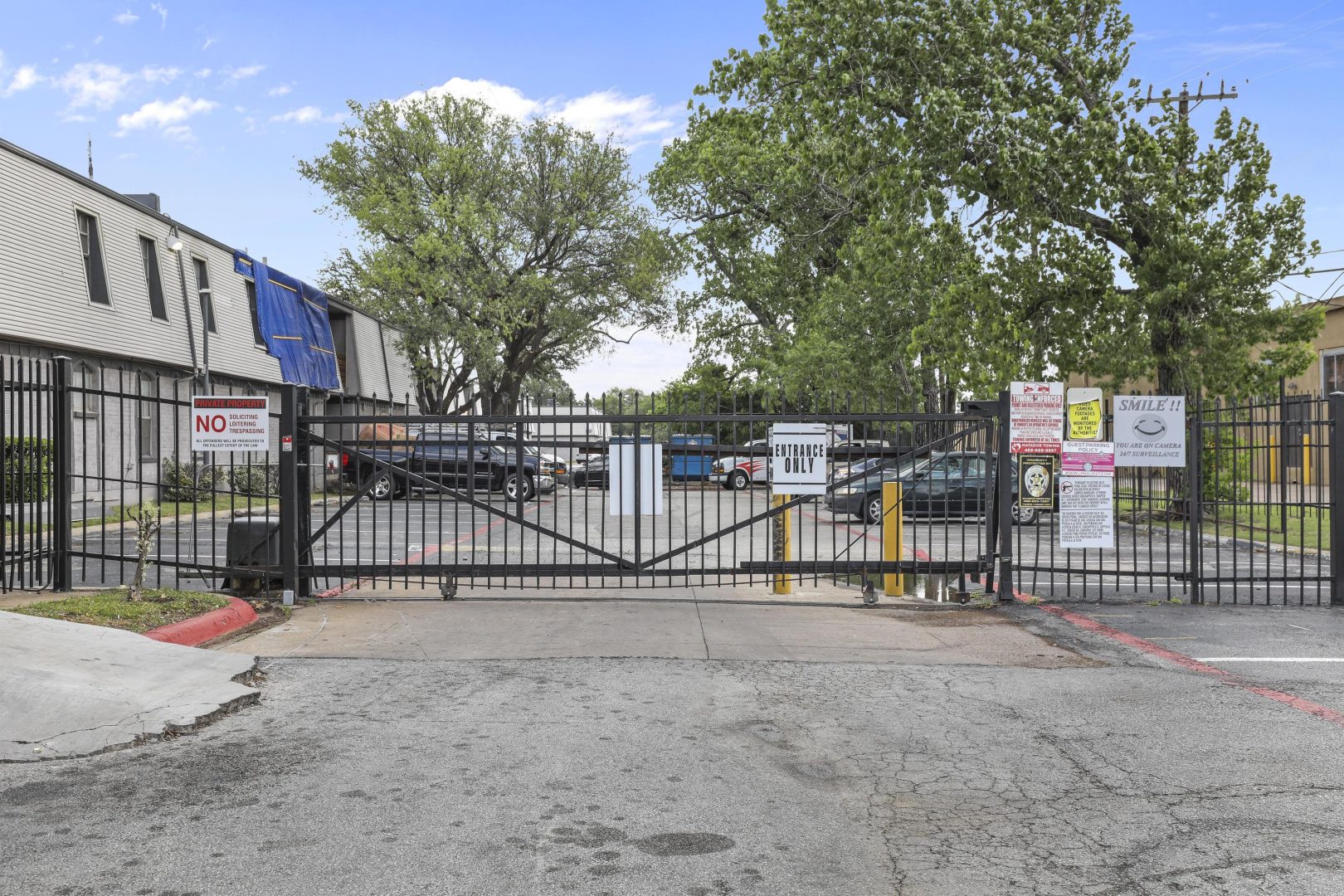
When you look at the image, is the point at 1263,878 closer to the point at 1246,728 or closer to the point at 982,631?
the point at 1246,728

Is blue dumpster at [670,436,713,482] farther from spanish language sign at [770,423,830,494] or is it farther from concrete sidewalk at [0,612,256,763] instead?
concrete sidewalk at [0,612,256,763]

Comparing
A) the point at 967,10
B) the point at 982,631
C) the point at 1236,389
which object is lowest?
the point at 982,631

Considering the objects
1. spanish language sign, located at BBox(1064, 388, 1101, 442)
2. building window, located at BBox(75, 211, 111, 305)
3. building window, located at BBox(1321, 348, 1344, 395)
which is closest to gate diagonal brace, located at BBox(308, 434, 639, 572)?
spanish language sign, located at BBox(1064, 388, 1101, 442)

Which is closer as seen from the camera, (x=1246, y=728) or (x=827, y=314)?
(x=1246, y=728)

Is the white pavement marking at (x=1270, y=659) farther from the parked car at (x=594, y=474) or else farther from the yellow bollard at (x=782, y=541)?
the parked car at (x=594, y=474)

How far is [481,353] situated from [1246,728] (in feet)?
129

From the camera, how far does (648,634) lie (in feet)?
31.6

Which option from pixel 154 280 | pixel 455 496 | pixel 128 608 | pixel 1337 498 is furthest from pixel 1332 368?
pixel 128 608

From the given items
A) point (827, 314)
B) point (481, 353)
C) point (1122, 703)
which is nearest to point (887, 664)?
point (1122, 703)

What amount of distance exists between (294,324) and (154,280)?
739 cm

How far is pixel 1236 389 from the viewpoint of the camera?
22.3 meters

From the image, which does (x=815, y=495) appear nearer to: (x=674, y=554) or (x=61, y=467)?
(x=674, y=554)

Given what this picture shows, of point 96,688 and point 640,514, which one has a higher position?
point 640,514

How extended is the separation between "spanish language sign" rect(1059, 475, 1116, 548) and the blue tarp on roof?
2500 cm
